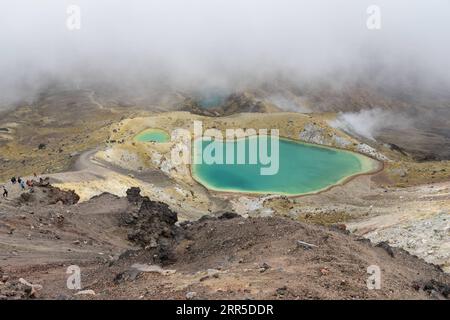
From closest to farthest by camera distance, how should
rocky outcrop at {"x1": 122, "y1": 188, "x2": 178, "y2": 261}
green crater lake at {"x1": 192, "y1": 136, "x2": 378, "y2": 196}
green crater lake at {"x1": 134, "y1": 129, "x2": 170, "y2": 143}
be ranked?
1. rocky outcrop at {"x1": 122, "y1": 188, "x2": 178, "y2": 261}
2. green crater lake at {"x1": 192, "y1": 136, "x2": 378, "y2": 196}
3. green crater lake at {"x1": 134, "y1": 129, "x2": 170, "y2": 143}

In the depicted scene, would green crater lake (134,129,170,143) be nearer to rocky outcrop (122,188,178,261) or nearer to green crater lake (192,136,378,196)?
green crater lake (192,136,378,196)

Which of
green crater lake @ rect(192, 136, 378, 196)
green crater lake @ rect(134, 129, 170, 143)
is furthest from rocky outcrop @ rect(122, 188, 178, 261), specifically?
green crater lake @ rect(134, 129, 170, 143)

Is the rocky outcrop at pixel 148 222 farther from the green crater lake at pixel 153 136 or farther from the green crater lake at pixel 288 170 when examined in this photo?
the green crater lake at pixel 153 136

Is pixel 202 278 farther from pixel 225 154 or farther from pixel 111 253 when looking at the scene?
pixel 225 154

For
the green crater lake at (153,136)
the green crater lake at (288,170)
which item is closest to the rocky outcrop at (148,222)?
the green crater lake at (288,170)

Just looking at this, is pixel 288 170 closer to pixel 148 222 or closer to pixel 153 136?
pixel 153 136

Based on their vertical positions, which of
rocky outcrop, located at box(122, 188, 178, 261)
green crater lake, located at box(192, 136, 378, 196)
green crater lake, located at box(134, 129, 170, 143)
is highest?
rocky outcrop, located at box(122, 188, 178, 261)

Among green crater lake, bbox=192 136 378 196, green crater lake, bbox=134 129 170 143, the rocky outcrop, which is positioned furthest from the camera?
green crater lake, bbox=134 129 170 143

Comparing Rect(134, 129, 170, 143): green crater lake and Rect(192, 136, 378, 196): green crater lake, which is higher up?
Rect(134, 129, 170, 143): green crater lake
